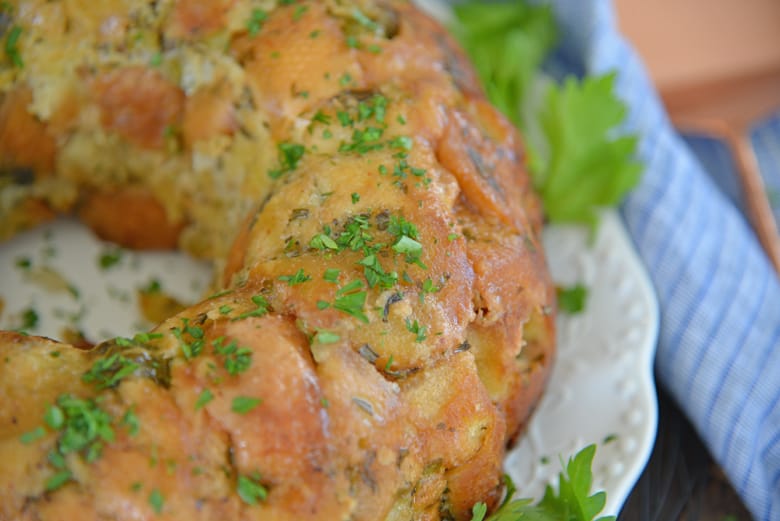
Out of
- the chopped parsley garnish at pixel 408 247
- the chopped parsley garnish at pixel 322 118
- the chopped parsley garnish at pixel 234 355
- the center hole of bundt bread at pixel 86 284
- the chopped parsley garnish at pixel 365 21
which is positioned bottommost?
the center hole of bundt bread at pixel 86 284

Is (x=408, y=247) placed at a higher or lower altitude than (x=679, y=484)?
higher

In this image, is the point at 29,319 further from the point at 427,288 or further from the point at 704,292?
the point at 704,292

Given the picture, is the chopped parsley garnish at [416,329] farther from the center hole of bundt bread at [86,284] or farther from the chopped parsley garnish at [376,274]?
the center hole of bundt bread at [86,284]

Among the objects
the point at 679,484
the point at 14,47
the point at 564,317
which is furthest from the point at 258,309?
the point at 679,484

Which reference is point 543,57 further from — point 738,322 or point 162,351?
point 162,351

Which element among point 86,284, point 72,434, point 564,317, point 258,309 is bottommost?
point 564,317

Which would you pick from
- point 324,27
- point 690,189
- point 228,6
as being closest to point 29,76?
point 228,6

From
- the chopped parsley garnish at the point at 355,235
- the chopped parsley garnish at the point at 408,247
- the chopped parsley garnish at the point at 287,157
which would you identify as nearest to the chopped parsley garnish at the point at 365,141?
the chopped parsley garnish at the point at 287,157
